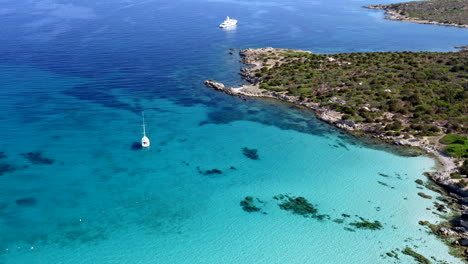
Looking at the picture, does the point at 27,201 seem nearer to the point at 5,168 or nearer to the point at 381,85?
the point at 5,168

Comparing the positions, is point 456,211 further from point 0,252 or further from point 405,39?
point 405,39

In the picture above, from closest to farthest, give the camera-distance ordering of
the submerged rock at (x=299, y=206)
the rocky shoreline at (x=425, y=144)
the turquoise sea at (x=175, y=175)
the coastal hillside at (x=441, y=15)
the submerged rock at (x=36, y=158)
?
the turquoise sea at (x=175, y=175), the rocky shoreline at (x=425, y=144), the submerged rock at (x=299, y=206), the submerged rock at (x=36, y=158), the coastal hillside at (x=441, y=15)

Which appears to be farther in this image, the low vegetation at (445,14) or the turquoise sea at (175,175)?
the low vegetation at (445,14)

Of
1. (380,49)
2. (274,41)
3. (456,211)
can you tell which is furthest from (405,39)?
(456,211)

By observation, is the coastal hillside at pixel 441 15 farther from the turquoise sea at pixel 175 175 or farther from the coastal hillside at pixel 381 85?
the turquoise sea at pixel 175 175

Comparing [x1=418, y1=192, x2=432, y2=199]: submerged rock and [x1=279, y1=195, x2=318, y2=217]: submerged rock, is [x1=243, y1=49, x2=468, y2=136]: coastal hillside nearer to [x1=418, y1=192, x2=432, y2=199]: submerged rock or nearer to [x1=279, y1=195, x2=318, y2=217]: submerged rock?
Result: [x1=418, y1=192, x2=432, y2=199]: submerged rock

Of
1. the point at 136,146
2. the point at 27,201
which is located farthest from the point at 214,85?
the point at 27,201

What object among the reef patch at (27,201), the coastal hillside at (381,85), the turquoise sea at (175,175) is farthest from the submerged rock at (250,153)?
the reef patch at (27,201)
